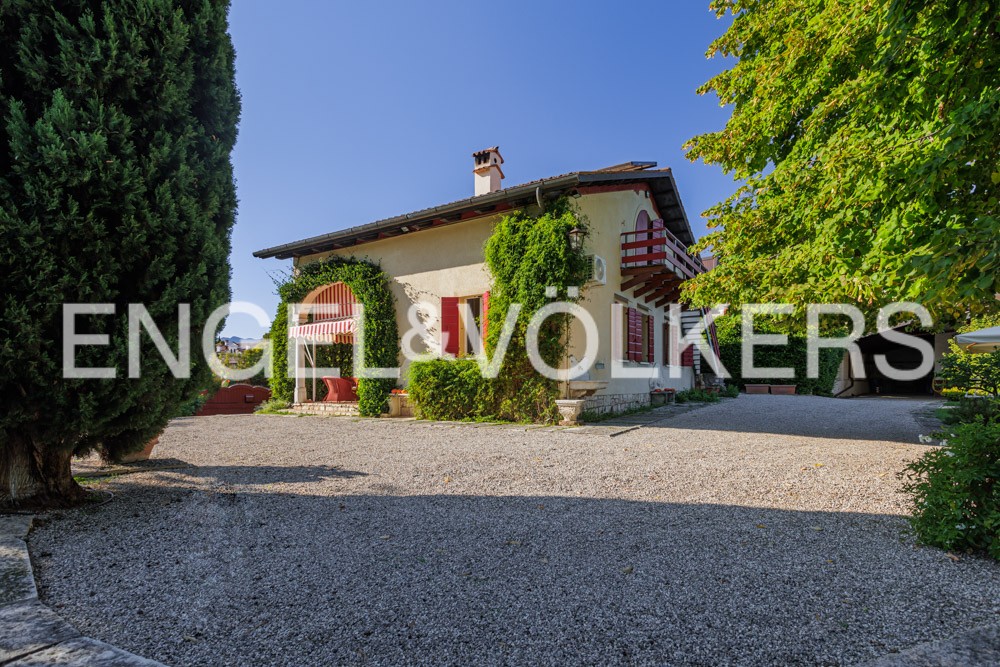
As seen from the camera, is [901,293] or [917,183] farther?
[901,293]

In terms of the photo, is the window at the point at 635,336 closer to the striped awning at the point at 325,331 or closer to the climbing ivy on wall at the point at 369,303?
the climbing ivy on wall at the point at 369,303

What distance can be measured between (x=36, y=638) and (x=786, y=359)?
998 inches

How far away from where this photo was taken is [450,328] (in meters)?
11.9

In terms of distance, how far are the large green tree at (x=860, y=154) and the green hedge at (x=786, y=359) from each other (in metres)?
14.3

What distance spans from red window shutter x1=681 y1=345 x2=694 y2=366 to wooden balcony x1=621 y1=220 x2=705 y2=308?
5.10 m

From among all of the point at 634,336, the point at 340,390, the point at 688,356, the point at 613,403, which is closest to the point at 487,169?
the point at 634,336

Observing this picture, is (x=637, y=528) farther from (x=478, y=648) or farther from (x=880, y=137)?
(x=880, y=137)

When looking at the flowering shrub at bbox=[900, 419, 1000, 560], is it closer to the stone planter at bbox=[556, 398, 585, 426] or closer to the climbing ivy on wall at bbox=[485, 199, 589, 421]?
the stone planter at bbox=[556, 398, 585, 426]

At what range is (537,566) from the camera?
9.87 feet

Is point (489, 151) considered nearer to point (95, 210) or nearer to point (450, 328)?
point (450, 328)

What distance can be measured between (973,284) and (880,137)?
296 centimetres

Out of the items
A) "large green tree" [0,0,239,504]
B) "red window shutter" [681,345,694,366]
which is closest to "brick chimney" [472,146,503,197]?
"large green tree" [0,0,239,504]

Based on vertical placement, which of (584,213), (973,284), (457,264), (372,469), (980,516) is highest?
(584,213)

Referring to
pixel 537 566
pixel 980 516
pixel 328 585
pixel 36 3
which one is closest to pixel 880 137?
pixel 980 516
